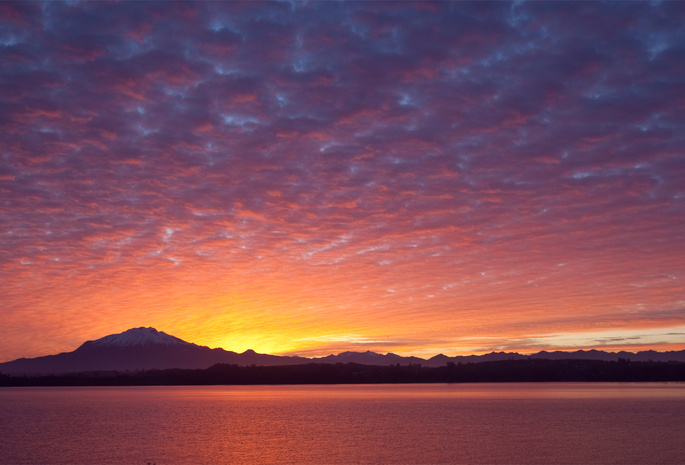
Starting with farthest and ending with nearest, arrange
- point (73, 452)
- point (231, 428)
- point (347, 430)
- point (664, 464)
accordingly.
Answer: point (231, 428) < point (347, 430) < point (73, 452) < point (664, 464)

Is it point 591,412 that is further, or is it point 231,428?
point 591,412

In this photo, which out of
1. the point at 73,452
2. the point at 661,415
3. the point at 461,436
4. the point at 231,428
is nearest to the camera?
the point at 73,452

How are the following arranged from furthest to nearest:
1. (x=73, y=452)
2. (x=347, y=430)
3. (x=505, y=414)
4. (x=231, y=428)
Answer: (x=505, y=414) < (x=231, y=428) < (x=347, y=430) < (x=73, y=452)

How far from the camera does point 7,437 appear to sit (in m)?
72.9

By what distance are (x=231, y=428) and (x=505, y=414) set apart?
49.7 m

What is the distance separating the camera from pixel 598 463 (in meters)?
50.5

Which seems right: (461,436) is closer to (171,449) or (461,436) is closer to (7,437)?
(171,449)

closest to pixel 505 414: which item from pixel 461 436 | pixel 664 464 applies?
pixel 461 436

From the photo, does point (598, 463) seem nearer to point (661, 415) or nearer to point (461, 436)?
point (461, 436)

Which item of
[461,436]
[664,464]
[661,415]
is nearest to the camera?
[664,464]

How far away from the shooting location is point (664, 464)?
49344mm

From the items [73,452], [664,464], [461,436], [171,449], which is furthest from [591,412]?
[73,452]

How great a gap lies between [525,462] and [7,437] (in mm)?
62866

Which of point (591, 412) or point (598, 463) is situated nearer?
point (598, 463)
